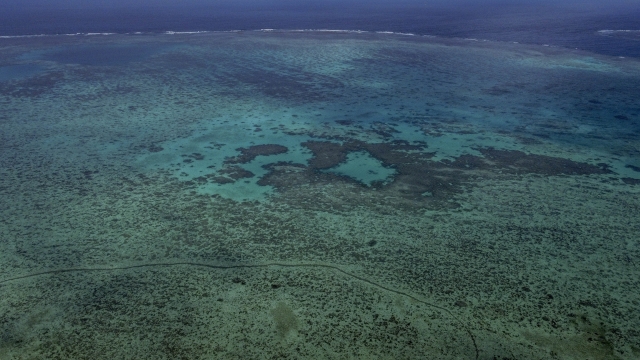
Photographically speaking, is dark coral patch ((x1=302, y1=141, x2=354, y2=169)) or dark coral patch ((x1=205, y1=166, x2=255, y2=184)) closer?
dark coral patch ((x1=205, y1=166, x2=255, y2=184))

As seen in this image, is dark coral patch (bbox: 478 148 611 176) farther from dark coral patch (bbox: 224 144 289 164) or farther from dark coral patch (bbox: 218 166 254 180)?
dark coral patch (bbox: 218 166 254 180)

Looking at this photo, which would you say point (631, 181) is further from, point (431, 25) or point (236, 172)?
point (431, 25)

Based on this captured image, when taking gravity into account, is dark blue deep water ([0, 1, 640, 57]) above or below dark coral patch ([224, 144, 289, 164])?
above

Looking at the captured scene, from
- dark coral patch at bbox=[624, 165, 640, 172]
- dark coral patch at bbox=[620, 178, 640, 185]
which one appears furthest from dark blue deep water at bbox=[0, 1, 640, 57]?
dark coral patch at bbox=[620, 178, 640, 185]

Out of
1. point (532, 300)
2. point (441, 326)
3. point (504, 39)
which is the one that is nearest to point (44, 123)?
point (441, 326)

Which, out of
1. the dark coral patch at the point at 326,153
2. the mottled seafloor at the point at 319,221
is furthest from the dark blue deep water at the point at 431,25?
the dark coral patch at the point at 326,153

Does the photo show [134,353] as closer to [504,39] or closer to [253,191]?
[253,191]
